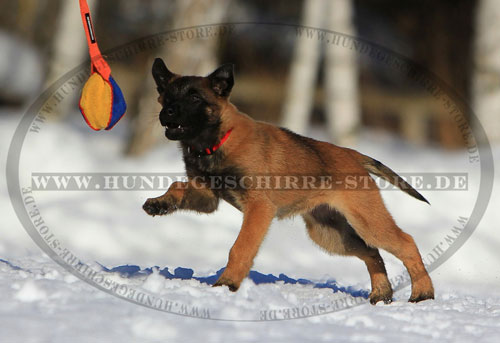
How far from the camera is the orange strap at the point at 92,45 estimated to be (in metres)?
3.96

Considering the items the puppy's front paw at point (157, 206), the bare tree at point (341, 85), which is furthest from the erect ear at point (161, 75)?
the bare tree at point (341, 85)

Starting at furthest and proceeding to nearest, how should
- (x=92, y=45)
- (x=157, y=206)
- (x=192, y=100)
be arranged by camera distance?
1. (x=157, y=206)
2. (x=192, y=100)
3. (x=92, y=45)

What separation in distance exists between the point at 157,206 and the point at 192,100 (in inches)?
26.9

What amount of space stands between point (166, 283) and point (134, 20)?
12.2 meters

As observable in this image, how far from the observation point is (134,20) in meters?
15.1

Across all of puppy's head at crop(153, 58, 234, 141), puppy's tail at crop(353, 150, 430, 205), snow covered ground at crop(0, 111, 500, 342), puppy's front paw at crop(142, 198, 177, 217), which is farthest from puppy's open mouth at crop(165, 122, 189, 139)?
puppy's tail at crop(353, 150, 430, 205)

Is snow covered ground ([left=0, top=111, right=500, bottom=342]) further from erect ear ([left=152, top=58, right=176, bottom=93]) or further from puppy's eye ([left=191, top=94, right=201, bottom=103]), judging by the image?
erect ear ([left=152, top=58, right=176, bottom=93])

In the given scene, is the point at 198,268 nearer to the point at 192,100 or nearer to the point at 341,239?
the point at 341,239

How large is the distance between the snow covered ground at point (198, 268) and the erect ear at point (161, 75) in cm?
119

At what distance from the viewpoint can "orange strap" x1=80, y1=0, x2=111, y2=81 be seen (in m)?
3.96

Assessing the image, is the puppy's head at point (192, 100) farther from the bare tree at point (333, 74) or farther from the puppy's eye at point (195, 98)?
the bare tree at point (333, 74)

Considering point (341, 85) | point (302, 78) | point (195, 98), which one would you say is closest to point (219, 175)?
point (195, 98)

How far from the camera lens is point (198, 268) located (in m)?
5.59

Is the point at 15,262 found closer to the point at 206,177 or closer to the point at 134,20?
the point at 206,177
